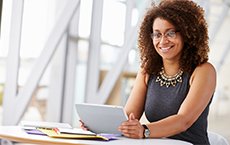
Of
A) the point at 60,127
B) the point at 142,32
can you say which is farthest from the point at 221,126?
the point at 60,127

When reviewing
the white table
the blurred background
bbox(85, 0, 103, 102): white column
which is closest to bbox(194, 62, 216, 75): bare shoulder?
the white table

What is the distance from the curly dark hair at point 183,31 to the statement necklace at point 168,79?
0.11 feet

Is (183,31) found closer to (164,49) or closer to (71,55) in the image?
(164,49)

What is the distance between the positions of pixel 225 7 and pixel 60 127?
496 centimetres

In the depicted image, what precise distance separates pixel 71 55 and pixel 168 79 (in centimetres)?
279

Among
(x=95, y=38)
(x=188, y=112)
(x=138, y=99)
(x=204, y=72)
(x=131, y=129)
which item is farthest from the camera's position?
(x=95, y=38)

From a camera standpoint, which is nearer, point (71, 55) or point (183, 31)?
point (183, 31)

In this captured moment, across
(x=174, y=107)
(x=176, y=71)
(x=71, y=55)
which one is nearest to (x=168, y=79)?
(x=176, y=71)

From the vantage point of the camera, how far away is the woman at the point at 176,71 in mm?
2416

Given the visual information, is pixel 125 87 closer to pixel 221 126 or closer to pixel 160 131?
pixel 221 126

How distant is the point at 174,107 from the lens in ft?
8.22

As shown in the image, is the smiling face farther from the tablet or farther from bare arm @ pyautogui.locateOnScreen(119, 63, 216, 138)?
the tablet

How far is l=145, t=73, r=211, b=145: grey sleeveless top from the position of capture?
2484mm

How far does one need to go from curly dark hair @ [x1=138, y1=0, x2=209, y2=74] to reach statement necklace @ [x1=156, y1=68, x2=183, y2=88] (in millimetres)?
34
